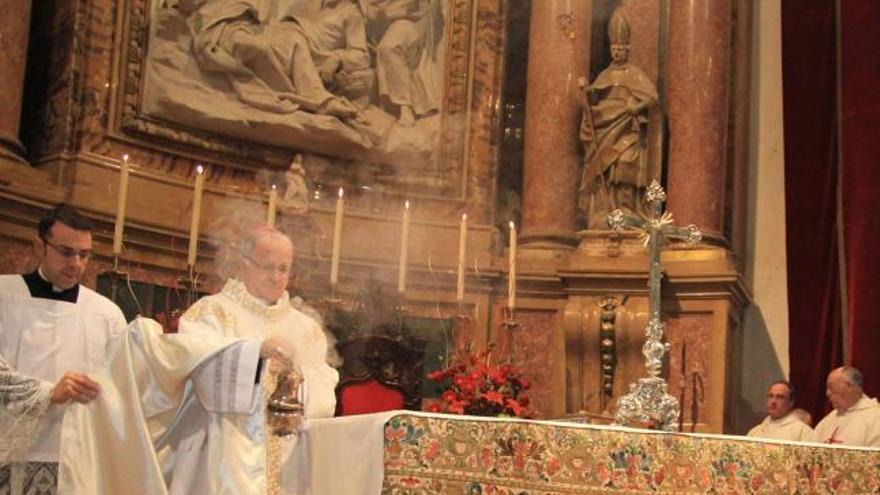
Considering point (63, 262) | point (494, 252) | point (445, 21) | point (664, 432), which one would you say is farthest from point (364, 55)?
point (664, 432)

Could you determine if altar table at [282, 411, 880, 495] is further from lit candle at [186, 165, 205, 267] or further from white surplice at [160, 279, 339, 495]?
lit candle at [186, 165, 205, 267]

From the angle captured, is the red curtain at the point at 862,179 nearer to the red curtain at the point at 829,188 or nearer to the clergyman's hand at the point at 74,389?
the red curtain at the point at 829,188

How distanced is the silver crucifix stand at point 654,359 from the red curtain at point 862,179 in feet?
10.1

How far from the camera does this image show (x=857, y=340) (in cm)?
846

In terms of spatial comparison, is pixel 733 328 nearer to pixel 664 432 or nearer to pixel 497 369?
pixel 497 369

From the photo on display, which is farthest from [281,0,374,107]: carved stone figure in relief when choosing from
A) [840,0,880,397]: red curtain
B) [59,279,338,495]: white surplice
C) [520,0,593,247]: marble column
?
[59,279,338,495]: white surplice

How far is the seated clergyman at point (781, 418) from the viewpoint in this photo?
760 centimetres

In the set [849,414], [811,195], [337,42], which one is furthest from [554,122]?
[849,414]

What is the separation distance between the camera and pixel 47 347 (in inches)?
202

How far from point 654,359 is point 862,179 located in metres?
3.75

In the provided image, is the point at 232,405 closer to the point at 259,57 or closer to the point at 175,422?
the point at 175,422

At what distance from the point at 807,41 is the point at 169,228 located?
14.0 ft

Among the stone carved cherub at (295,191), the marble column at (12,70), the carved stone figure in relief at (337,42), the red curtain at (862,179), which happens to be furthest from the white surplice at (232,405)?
the red curtain at (862,179)

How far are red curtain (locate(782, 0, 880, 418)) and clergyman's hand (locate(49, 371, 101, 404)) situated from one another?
5124 mm
